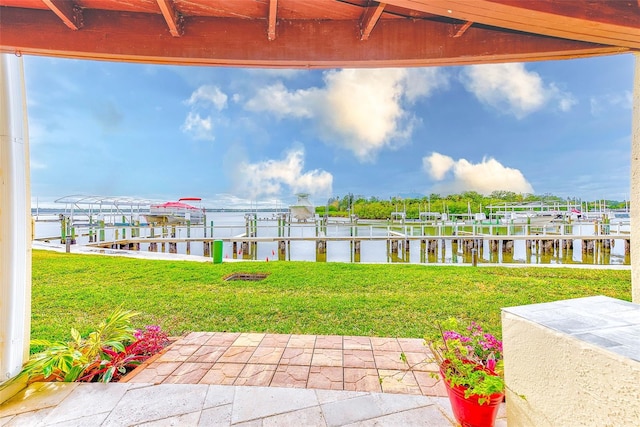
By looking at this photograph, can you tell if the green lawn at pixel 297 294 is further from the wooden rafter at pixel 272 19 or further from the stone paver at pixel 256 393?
the wooden rafter at pixel 272 19

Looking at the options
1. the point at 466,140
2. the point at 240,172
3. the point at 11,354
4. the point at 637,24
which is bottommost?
the point at 11,354

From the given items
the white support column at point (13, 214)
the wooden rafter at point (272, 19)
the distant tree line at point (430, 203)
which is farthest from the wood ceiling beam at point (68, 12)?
the distant tree line at point (430, 203)

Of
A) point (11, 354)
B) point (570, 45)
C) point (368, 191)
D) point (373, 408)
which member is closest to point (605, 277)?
point (570, 45)

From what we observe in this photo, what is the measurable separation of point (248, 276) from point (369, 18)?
4.80 meters

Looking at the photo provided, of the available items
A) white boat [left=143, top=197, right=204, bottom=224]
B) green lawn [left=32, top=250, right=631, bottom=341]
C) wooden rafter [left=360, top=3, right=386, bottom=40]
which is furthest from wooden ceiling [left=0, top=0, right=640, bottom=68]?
white boat [left=143, top=197, right=204, bottom=224]

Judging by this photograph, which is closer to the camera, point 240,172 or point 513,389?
point 513,389

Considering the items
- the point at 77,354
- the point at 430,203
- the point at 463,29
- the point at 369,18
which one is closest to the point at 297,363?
the point at 77,354

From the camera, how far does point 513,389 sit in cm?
120

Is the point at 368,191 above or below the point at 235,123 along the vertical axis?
below

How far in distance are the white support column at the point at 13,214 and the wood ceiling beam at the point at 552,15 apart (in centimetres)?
223

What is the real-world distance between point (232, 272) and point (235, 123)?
19.6 metres

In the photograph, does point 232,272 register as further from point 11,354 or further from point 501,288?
point 501,288

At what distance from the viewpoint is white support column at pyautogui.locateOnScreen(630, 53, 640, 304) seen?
1460mm

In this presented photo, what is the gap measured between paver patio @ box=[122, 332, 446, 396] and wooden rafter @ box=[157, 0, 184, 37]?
2.27 m
